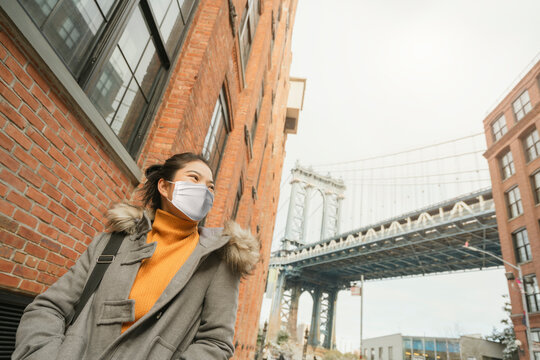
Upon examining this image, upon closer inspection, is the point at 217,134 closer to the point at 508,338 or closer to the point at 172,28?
the point at 172,28

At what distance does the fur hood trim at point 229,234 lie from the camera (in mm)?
1570

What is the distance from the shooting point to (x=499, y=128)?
23844mm

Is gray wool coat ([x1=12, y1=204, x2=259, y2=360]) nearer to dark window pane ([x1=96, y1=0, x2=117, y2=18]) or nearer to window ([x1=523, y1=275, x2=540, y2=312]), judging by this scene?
dark window pane ([x1=96, y1=0, x2=117, y2=18])

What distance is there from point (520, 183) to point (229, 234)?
81.6 feet

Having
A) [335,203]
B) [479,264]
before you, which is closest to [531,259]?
[479,264]

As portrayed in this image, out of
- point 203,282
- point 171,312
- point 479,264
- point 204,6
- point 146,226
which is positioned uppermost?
point 479,264

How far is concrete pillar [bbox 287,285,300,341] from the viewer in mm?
44125

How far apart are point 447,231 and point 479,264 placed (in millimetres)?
9241

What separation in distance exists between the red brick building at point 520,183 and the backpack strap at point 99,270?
861 inches

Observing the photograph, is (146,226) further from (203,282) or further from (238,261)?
(238,261)

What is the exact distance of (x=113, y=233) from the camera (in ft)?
5.45

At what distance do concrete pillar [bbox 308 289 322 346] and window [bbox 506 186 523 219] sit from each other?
1236 inches

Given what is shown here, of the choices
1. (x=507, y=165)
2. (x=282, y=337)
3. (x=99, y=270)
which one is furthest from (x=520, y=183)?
(x=282, y=337)

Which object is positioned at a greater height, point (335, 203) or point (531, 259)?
point (335, 203)
